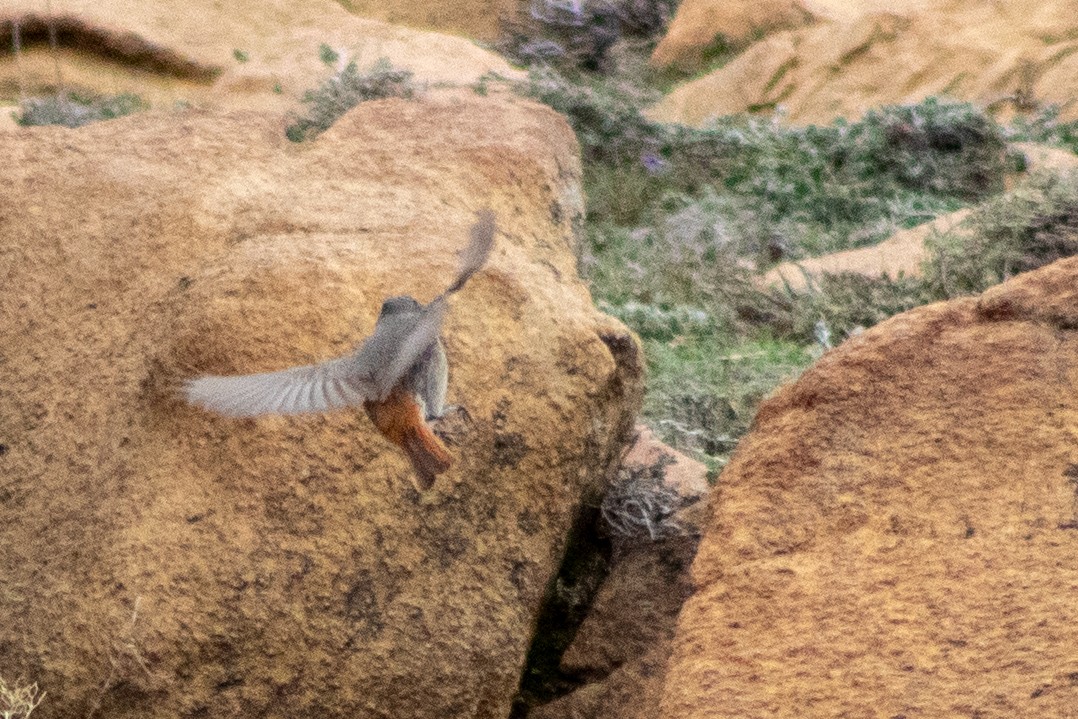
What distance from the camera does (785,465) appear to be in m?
2.39

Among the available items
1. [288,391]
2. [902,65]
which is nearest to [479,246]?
[288,391]

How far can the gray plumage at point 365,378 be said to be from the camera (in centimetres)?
220

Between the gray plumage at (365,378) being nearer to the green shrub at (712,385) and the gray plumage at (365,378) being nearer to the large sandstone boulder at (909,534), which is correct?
the large sandstone boulder at (909,534)

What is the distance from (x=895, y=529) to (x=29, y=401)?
1.78 meters

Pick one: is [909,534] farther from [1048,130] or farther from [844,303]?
[1048,130]

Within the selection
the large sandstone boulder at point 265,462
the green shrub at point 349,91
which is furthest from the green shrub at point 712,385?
the green shrub at point 349,91

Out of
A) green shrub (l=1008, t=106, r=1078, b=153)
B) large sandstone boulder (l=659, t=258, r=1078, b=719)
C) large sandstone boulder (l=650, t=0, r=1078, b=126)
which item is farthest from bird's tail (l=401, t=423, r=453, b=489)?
large sandstone boulder (l=650, t=0, r=1078, b=126)

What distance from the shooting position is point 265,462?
2.64 m

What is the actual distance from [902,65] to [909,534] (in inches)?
323

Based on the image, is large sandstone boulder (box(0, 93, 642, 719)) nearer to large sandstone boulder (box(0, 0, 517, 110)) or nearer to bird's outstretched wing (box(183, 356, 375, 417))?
bird's outstretched wing (box(183, 356, 375, 417))

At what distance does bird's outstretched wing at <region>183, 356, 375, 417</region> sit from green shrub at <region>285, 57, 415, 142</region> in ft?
12.1

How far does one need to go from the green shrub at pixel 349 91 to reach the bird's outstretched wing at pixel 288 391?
12.1 ft

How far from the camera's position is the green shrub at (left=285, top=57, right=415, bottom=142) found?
20.0ft

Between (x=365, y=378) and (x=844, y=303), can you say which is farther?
(x=844, y=303)
